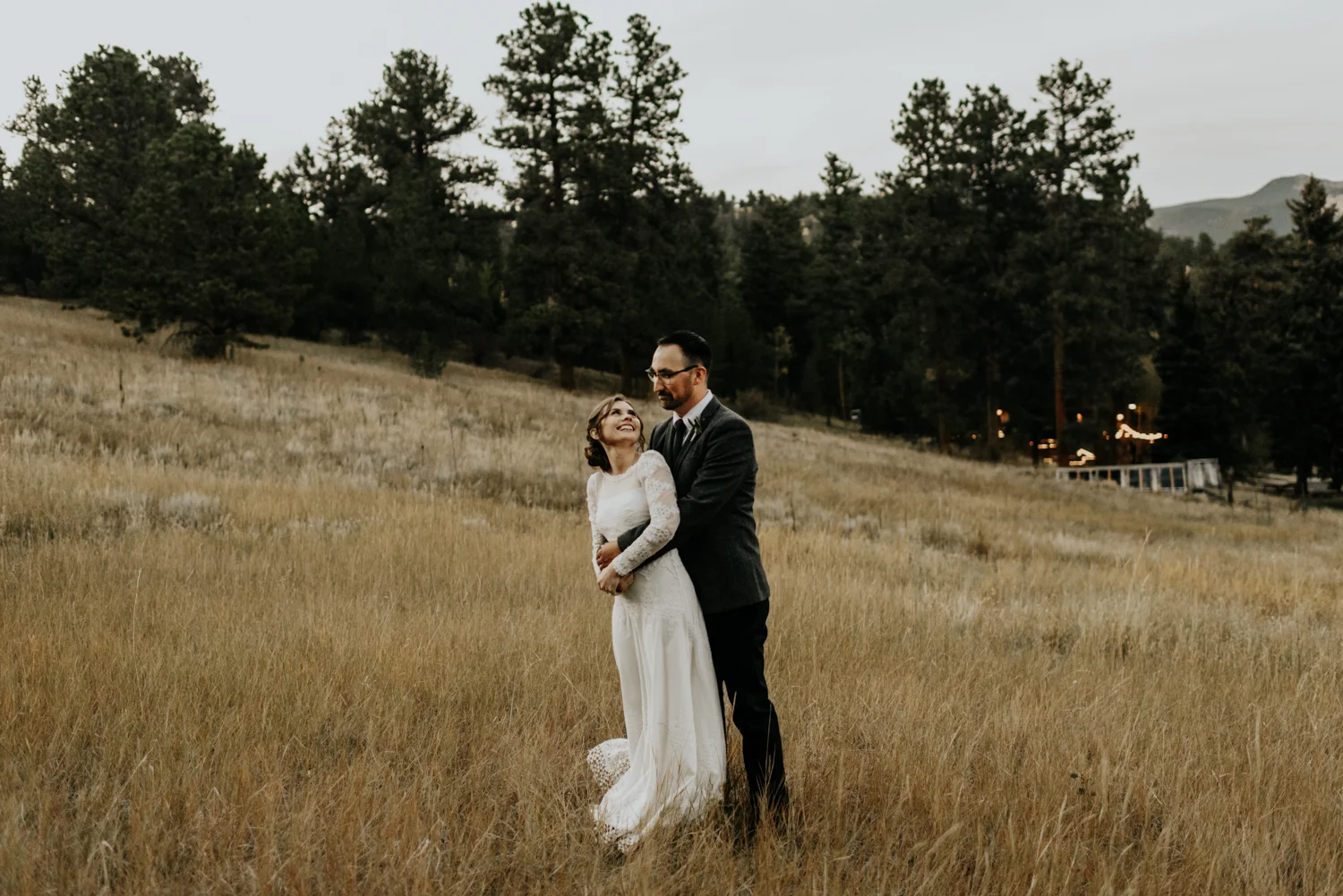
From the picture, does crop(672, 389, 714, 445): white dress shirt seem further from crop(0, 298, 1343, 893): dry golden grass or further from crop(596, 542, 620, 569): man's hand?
crop(0, 298, 1343, 893): dry golden grass

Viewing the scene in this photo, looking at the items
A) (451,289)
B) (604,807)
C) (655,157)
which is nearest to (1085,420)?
(655,157)

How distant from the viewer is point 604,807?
330 cm

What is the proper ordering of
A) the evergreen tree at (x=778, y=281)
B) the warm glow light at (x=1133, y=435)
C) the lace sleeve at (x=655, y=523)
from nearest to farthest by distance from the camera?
the lace sleeve at (x=655, y=523), the warm glow light at (x=1133, y=435), the evergreen tree at (x=778, y=281)

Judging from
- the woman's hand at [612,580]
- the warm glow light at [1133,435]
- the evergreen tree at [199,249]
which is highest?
the evergreen tree at [199,249]

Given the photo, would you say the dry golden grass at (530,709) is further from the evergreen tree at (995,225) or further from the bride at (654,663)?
the evergreen tree at (995,225)

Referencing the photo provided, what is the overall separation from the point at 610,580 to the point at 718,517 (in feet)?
1.72

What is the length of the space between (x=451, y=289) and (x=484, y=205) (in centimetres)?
853

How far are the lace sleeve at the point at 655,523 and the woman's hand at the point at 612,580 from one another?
0.14 ft

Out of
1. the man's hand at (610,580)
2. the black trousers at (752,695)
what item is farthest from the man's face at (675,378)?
the black trousers at (752,695)

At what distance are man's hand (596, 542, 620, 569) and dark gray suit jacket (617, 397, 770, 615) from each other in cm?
3

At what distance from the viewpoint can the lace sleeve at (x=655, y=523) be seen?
10.5 feet

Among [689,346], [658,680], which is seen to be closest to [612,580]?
[658,680]

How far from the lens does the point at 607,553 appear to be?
10.9 ft

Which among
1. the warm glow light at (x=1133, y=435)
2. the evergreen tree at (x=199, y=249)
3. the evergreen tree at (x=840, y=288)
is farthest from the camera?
the evergreen tree at (x=840, y=288)
